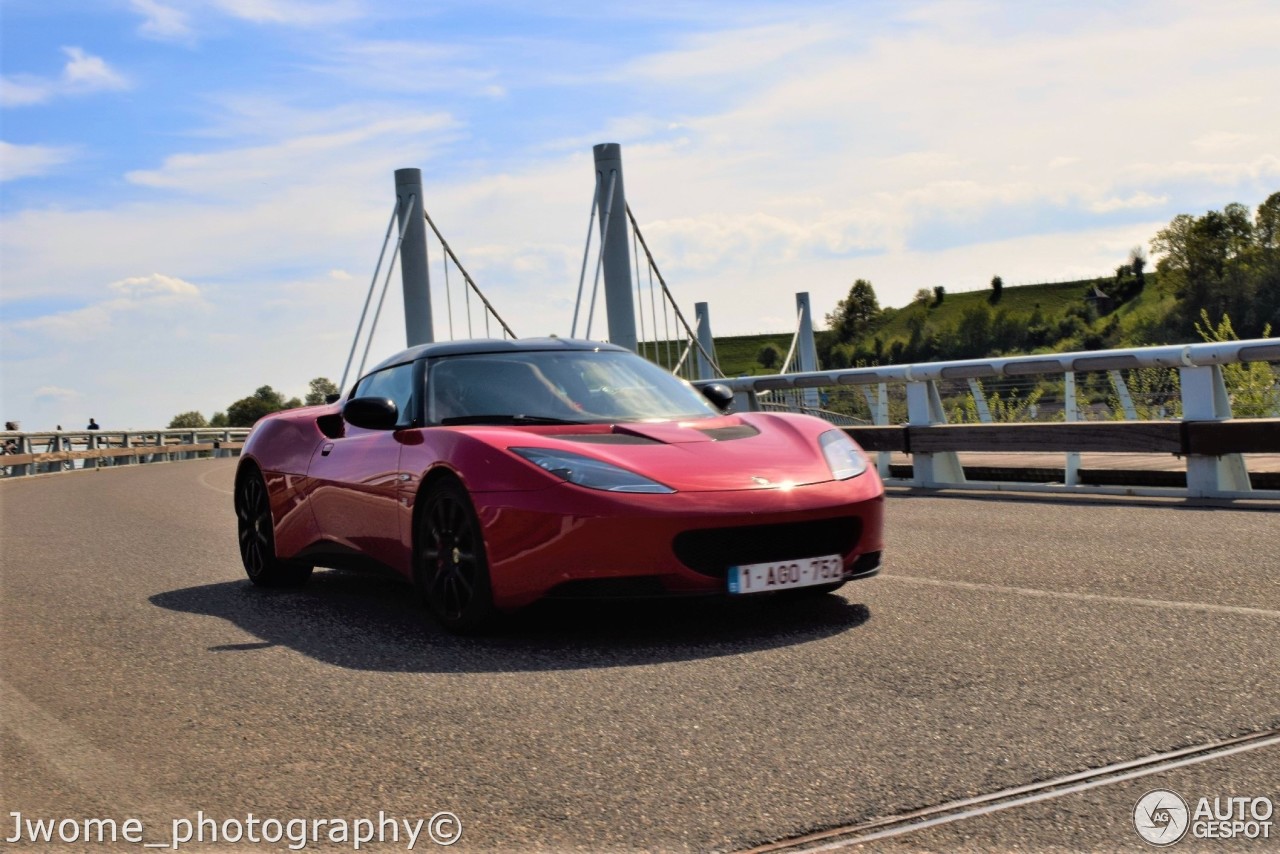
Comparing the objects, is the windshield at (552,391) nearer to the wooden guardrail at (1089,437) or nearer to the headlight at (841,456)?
the headlight at (841,456)

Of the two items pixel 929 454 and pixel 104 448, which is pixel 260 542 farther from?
pixel 104 448

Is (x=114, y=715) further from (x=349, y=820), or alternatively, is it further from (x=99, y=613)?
(x=99, y=613)

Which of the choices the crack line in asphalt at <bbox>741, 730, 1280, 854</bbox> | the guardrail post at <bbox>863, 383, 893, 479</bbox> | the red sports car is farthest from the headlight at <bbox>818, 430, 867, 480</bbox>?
the guardrail post at <bbox>863, 383, 893, 479</bbox>

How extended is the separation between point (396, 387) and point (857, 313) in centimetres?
19144

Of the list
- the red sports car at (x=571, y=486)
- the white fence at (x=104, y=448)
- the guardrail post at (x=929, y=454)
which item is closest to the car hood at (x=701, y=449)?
the red sports car at (x=571, y=486)

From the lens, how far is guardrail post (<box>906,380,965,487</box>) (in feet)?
42.4

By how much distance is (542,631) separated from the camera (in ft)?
19.3

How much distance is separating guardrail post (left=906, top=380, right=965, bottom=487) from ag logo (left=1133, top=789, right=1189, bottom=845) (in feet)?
31.8

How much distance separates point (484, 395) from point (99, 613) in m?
2.16

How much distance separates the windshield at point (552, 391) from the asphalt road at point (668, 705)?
0.85 meters

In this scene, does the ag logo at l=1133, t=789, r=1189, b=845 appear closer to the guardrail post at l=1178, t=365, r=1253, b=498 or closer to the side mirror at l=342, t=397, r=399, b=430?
the side mirror at l=342, t=397, r=399, b=430

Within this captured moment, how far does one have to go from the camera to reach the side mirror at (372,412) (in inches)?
255

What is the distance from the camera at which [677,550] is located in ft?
17.9

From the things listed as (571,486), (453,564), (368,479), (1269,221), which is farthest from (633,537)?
(1269,221)
